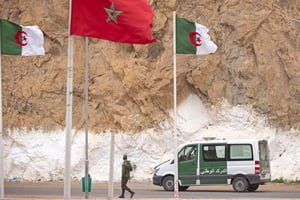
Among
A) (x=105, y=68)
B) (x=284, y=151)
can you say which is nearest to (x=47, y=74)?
(x=105, y=68)

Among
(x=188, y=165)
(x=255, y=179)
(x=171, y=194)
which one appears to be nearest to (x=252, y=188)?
(x=255, y=179)

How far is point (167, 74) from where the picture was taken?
1631 inches

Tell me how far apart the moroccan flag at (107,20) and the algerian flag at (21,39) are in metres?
7.43

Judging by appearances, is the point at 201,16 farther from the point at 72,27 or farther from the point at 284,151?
the point at 72,27

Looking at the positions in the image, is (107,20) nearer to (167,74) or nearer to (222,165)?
(222,165)

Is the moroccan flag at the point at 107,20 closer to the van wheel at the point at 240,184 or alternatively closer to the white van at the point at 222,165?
the white van at the point at 222,165

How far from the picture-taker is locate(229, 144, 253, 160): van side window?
95.0ft

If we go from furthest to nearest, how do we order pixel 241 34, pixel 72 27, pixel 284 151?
1. pixel 241 34
2. pixel 284 151
3. pixel 72 27

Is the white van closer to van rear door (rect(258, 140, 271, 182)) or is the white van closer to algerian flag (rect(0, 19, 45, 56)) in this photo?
van rear door (rect(258, 140, 271, 182))

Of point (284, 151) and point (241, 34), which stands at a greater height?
point (241, 34)

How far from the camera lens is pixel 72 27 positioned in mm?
15422

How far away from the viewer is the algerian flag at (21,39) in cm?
2272

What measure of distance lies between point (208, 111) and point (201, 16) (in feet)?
20.4

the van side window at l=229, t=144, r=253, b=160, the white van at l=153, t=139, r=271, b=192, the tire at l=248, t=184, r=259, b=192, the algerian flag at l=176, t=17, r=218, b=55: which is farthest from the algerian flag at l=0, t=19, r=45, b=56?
the tire at l=248, t=184, r=259, b=192
